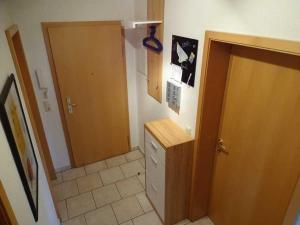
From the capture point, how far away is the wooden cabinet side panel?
2053mm

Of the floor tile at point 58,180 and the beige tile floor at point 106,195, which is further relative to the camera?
the floor tile at point 58,180

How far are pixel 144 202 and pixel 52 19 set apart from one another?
7.73ft

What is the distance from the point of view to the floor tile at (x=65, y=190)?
2.80 meters

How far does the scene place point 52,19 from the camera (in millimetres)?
2438

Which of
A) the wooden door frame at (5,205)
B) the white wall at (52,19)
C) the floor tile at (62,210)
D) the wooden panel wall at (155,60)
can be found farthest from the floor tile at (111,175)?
the wooden door frame at (5,205)

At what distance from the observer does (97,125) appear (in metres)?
3.17

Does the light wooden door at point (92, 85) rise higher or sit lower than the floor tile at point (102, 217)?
higher

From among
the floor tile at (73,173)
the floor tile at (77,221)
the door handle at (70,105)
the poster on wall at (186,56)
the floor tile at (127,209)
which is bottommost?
the floor tile at (77,221)

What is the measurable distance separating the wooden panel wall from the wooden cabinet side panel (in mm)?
767

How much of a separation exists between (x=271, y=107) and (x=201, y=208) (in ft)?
4.73

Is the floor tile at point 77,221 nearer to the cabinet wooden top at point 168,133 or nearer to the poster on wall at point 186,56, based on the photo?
the cabinet wooden top at point 168,133

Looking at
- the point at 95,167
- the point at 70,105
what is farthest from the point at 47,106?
the point at 95,167

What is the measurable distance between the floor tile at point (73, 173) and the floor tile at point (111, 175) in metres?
0.29

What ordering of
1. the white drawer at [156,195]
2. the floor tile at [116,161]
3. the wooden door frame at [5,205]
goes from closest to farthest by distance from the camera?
the wooden door frame at [5,205] < the white drawer at [156,195] < the floor tile at [116,161]
